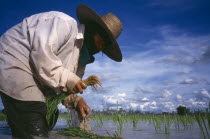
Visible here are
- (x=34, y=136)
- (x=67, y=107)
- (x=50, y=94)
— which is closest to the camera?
(x=34, y=136)

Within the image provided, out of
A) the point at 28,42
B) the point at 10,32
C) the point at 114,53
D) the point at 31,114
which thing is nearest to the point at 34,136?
the point at 31,114

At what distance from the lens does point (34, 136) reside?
2.15m

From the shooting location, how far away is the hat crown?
10.4ft

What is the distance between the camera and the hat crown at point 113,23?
3182 millimetres

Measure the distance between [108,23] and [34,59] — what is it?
137cm

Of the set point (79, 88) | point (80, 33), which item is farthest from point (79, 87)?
point (80, 33)

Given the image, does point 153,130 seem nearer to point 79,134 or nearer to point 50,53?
point 79,134

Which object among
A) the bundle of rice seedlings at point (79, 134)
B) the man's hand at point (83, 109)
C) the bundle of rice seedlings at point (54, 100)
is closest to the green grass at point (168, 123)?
the bundle of rice seedlings at point (79, 134)

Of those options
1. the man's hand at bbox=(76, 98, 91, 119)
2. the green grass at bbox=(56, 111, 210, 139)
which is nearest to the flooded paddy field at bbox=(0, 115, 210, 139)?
the green grass at bbox=(56, 111, 210, 139)

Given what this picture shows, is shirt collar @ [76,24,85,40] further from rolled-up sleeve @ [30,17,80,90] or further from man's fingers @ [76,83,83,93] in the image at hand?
man's fingers @ [76,83,83,93]

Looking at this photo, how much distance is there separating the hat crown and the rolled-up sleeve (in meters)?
0.99

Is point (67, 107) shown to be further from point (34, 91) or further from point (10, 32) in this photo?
point (10, 32)

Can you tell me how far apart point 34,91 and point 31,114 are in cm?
21

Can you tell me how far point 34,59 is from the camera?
211 centimetres
